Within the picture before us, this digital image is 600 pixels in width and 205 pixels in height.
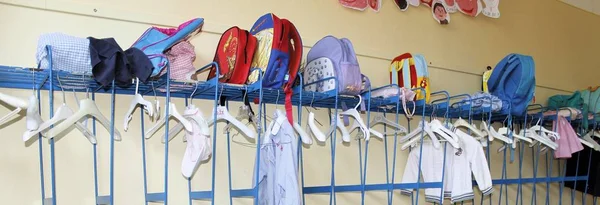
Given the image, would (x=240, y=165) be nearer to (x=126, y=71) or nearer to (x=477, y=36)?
(x=126, y=71)

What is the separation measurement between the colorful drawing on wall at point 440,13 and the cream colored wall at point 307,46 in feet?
0.14

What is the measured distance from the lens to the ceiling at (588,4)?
10.9 feet

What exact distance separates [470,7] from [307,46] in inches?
47.2

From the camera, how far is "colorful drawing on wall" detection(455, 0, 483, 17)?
8.77 ft

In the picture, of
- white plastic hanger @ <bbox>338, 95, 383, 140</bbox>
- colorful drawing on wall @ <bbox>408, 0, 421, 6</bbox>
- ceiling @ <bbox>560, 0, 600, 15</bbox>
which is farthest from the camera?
ceiling @ <bbox>560, 0, 600, 15</bbox>

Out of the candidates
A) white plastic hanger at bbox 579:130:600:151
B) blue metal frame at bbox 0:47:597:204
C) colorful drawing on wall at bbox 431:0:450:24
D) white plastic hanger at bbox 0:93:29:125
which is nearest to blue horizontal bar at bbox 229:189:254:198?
Answer: blue metal frame at bbox 0:47:597:204

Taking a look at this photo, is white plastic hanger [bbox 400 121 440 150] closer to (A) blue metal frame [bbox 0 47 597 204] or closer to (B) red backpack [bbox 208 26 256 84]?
(A) blue metal frame [bbox 0 47 597 204]

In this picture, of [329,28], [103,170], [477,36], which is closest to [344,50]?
[329,28]

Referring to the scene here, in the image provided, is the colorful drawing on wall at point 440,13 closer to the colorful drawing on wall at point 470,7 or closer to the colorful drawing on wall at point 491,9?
the colorful drawing on wall at point 470,7

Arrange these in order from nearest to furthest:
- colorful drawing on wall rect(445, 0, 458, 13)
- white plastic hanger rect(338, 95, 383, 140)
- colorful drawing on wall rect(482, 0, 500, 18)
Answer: white plastic hanger rect(338, 95, 383, 140) → colorful drawing on wall rect(445, 0, 458, 13) → colorful drawing on wall rect(482, 0, 500, 18)

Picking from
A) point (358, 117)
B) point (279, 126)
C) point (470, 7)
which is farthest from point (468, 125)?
point (279, 126)

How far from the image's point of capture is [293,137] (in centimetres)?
167

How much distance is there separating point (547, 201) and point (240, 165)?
2139 millimetres

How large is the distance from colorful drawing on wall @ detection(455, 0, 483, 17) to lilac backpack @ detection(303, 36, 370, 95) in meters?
1.11
